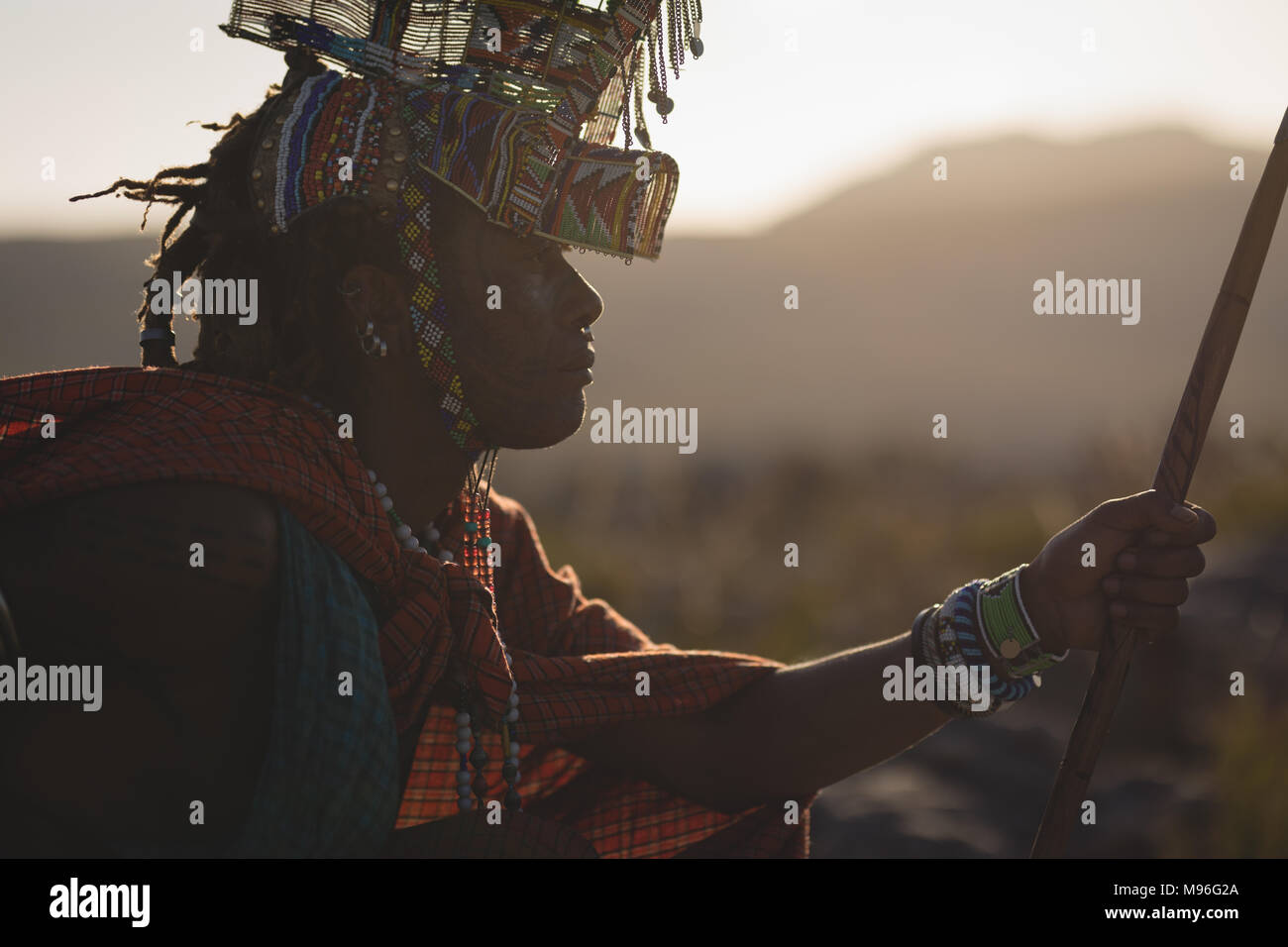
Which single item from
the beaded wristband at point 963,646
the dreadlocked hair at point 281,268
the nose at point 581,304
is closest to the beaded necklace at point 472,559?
the dreadlocked hair at point 281,268

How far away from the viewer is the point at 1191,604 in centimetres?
704

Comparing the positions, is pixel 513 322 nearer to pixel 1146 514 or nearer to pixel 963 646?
pixel 963 646

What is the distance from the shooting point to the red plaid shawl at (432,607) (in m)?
2.59

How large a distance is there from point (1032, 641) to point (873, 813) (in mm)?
3159

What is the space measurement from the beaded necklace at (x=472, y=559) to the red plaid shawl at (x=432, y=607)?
0.21 feet

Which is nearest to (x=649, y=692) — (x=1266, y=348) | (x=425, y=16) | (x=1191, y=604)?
(x=425, y=16)

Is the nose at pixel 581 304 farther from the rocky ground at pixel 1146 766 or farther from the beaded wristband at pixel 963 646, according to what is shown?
the rocky ground at pixel 1146 766

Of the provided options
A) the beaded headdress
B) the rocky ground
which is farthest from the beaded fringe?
the rocky ground

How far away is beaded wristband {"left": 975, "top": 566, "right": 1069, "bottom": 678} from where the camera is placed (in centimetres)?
298

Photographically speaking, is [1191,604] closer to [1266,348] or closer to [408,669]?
[408,669]

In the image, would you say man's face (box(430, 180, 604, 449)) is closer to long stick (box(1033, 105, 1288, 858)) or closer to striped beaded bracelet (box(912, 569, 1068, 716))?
striped beaded bracelet (box(912, 569, 1068, 716))

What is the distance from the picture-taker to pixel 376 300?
3051 mm

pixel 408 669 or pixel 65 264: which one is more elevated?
pixel 65 264

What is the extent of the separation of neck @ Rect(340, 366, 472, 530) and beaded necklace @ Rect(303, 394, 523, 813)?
0.04 m
